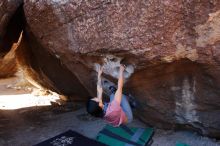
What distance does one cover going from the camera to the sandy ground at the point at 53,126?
5.12m

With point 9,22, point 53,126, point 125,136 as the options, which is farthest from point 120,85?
point 9,22

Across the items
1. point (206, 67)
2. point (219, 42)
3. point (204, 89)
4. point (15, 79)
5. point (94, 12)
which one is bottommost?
point (15, 79)

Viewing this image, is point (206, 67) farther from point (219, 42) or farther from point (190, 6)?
point (190, 6)

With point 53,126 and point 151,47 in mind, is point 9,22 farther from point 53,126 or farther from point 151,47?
point 151,47

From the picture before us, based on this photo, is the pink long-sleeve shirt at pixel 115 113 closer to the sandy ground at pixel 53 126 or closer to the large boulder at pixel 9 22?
the sandy ground at pixel 53 126

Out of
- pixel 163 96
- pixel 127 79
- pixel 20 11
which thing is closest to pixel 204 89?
pixel 163 96

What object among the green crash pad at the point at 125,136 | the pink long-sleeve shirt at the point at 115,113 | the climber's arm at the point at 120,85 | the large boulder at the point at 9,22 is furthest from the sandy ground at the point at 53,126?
the large boulder at the point at 9,22

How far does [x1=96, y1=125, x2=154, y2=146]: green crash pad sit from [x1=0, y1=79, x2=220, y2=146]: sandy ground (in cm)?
14

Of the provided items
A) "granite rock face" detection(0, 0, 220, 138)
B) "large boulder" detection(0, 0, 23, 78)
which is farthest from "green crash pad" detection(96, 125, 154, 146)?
"large boulder" detection(0, 0, 23, 78)

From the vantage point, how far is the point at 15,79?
11.8 meters

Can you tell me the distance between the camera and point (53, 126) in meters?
6.02

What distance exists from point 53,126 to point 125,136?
1.42 metres

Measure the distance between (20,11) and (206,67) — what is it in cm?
313

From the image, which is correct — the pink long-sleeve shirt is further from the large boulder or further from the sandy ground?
the large boulder
